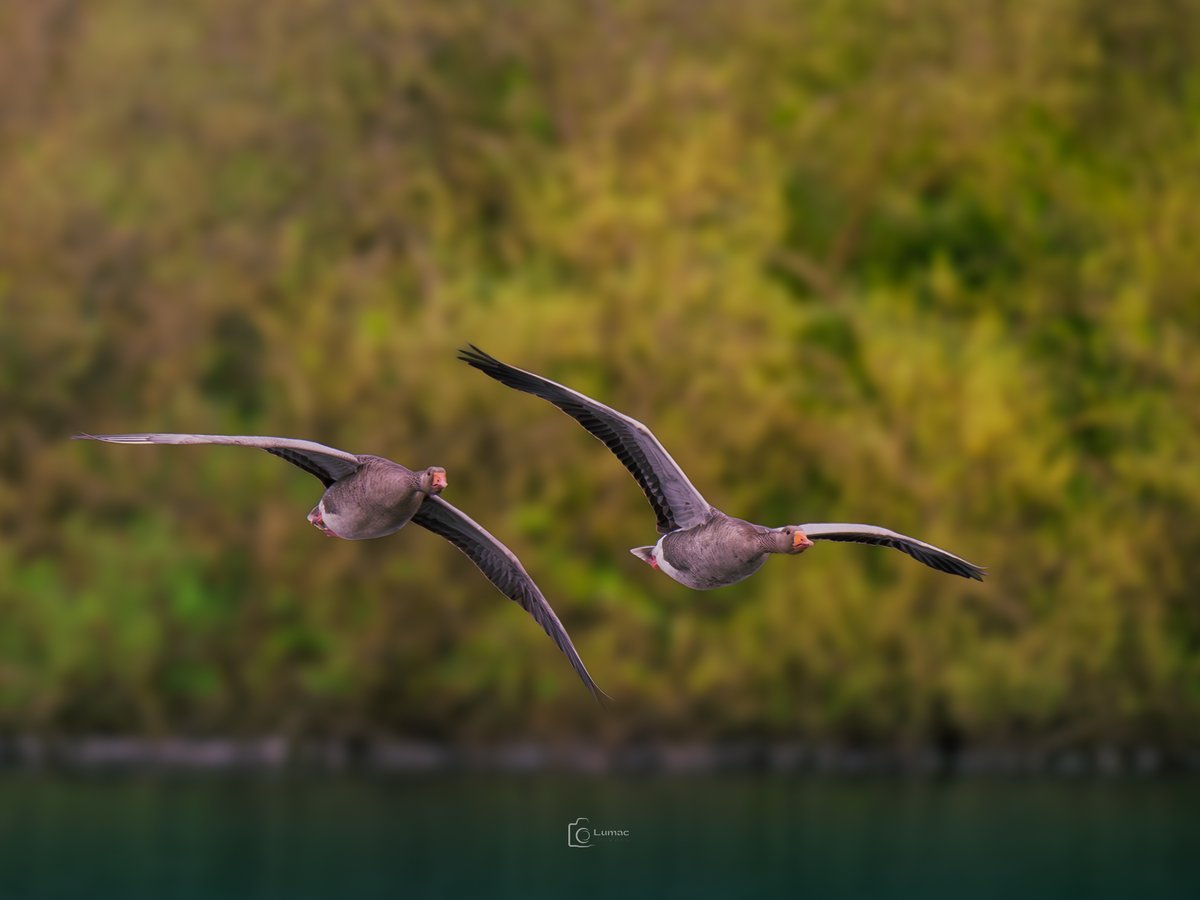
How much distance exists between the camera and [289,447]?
979 centimetres

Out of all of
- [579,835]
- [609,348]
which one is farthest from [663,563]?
[609,348]

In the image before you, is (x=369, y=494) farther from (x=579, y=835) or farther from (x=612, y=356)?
(x=612, y=356)

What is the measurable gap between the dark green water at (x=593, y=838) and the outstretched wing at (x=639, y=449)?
38.9ft

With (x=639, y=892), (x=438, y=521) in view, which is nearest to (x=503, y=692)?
(x=639, y=892)

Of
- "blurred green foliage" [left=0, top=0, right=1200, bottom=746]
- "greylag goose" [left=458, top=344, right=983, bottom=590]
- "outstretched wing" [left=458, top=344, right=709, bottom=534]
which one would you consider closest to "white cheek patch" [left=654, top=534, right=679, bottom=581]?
"greylag goose" [left=458, top=344, right=983, bottom=590]

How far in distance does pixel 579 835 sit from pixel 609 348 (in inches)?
314

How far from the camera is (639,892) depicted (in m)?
23.4

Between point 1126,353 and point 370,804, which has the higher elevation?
point 1126,353

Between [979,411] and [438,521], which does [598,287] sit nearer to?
[979,411]

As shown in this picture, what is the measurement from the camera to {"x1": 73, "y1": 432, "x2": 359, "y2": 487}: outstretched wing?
911 centimetres

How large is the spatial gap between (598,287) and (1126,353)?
8501 millimetres

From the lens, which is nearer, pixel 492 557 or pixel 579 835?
pixel 492 557

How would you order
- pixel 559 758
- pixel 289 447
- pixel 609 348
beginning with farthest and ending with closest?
pixel 559 758
pixel 609 348
pixel 289 447

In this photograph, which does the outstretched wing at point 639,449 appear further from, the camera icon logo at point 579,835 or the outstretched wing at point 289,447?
the camera icon logo at point 579,835
